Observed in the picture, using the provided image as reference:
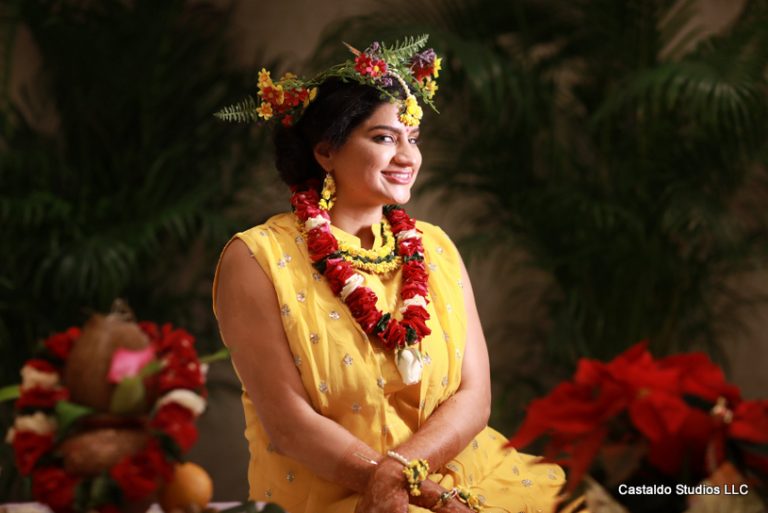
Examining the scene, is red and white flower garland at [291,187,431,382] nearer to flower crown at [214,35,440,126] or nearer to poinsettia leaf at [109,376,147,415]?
flower crown at [214,35,440,126]

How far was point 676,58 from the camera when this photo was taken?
4348 millimetres

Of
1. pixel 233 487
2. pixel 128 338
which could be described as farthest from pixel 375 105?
pixel 233 487

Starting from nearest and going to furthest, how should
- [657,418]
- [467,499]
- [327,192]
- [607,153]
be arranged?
[657,418] < [467,499] < [327,192] < [607,153]

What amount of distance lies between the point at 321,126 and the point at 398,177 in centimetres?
22

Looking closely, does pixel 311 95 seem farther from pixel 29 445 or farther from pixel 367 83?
pixel 29 445

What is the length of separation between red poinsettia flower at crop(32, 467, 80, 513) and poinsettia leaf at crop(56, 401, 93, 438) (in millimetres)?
57

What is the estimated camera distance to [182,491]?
149 centimetres

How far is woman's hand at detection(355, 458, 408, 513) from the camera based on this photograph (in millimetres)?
2088

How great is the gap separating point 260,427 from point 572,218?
2.10 m

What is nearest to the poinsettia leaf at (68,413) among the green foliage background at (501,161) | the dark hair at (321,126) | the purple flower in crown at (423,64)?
the dark hair at (321,126)

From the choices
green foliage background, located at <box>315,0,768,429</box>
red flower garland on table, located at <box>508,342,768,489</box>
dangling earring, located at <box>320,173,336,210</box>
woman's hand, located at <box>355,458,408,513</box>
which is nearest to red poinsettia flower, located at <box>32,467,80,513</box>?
red flower garland on table, located at <box>508,342,768,489</box>

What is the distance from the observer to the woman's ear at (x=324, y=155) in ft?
8.04

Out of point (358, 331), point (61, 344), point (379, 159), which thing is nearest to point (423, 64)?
point (379, 159)

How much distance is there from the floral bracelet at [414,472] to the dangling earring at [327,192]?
2.12 feet
